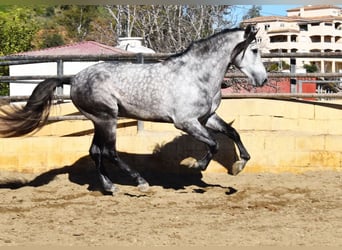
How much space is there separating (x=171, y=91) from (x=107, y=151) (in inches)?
42.8

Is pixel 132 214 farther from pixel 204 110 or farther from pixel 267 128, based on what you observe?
pixel 267 128

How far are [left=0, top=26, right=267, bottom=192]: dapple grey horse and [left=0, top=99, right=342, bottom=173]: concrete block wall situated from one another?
48.8 inches

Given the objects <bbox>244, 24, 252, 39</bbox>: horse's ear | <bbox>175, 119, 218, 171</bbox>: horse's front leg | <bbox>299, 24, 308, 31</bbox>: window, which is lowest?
<bbox>175, 119, 218, 171</bbox>: horse's front leg

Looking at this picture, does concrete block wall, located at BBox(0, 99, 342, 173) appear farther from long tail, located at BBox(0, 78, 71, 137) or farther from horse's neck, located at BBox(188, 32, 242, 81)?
horse's neck, located at BBox(188, 32, 242, 81)

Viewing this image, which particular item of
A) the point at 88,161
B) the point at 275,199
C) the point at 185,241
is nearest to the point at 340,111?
the point at 275,199

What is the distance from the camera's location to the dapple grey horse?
7.51 meters

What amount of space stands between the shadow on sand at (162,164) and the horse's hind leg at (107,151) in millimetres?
785

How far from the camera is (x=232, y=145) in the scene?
9.03 m

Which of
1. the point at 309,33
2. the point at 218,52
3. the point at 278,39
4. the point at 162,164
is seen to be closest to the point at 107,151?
the point at 162,164

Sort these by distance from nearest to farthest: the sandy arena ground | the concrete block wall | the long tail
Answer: the sandy arena ground
the long tail
the concrete block wall

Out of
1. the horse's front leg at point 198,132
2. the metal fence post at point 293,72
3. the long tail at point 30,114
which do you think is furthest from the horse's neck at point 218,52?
the metal fence post at point 293,72

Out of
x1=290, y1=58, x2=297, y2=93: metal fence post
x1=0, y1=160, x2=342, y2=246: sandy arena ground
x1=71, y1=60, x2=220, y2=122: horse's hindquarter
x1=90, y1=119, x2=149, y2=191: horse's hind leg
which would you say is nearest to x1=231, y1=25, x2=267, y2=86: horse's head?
x1=71, y1=60, x2=220, y2=122: horse's hindquarter

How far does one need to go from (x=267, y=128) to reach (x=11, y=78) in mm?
3810

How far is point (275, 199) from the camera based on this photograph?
24.1 ft
